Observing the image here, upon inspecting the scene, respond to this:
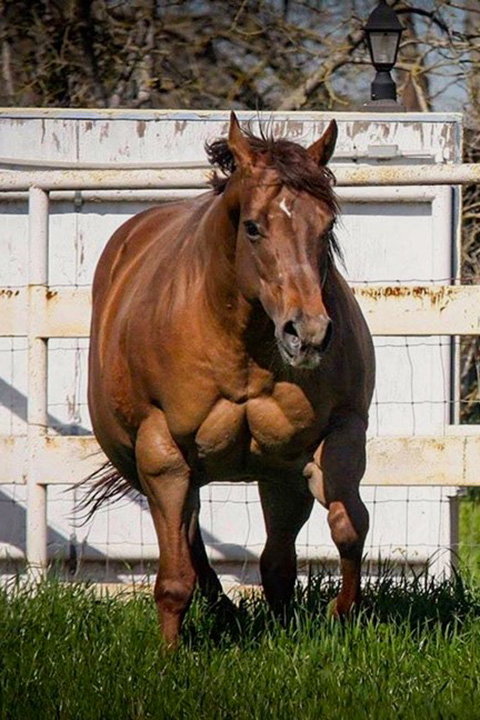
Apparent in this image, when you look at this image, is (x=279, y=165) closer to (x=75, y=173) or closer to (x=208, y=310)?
(x=208, y=310)

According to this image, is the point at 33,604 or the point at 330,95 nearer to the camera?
the point at 33,604

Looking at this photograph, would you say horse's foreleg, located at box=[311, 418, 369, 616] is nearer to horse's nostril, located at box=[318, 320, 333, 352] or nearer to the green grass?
the green grass

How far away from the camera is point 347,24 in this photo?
40.8ft

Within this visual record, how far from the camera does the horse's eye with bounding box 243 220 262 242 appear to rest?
437 cm

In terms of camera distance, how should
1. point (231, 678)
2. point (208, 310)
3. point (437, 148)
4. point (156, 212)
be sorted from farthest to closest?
point (437, 148), point (156, 212), point (208, 310), point (231, 678)

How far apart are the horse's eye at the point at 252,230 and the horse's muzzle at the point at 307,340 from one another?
35 centimetres

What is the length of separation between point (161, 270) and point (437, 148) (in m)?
2.24

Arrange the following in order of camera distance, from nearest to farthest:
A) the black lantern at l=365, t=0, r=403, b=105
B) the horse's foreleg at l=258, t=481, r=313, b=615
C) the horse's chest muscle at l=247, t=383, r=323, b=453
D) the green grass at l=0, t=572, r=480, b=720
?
the green grass at l=0, t=572, r=480, b=720
the horse's chest muscle at l=247, t=383, r=323, b=453
the horse's foreleg at l=258, t=481, r=313, b=615
the black lantern at l=365, t=0, r=403, b=105

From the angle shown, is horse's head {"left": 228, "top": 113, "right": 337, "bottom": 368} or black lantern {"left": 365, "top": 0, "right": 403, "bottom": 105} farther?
black lantern {"left": 365, "top": 0, "right": 403, "bottom": 105}

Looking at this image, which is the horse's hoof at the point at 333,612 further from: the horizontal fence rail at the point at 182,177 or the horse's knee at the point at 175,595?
the horizontal fence rail at the point at 182,177

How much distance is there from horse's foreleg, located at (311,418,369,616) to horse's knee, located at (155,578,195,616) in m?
0.50

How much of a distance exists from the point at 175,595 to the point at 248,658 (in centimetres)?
35

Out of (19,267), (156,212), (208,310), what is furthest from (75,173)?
(208,310)

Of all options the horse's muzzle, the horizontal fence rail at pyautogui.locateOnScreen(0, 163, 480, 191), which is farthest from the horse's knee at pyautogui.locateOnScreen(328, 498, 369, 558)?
the horizontal fence rail at pyautogui.locateOnScreen(0, 163, 480, 191)
